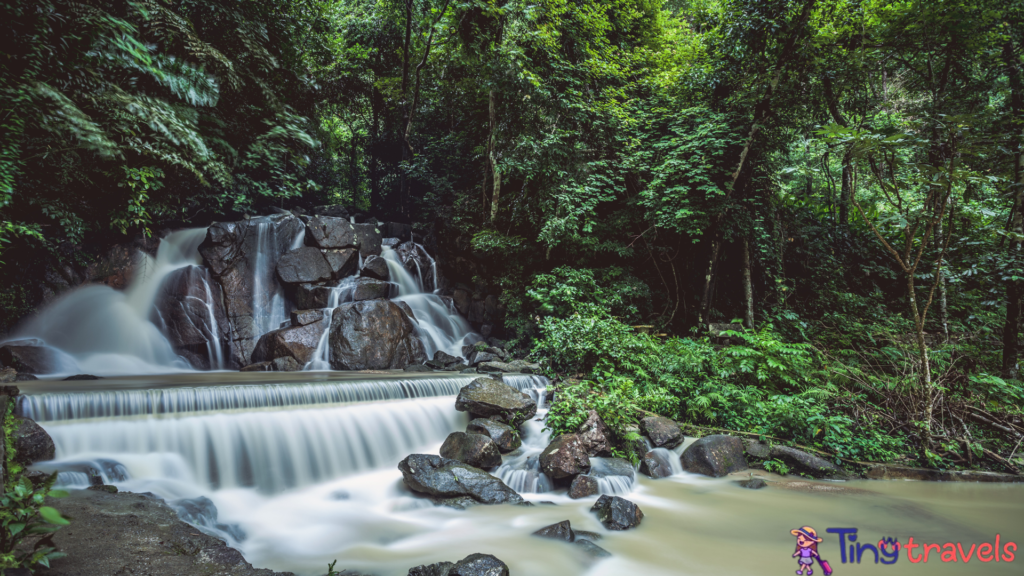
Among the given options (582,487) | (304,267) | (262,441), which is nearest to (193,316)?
(304,267)

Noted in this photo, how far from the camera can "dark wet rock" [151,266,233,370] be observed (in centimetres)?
1023

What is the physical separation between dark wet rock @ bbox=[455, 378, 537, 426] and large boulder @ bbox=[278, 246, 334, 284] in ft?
24.4

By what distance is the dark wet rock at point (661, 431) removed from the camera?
595cm

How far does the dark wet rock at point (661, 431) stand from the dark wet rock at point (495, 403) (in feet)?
5.54

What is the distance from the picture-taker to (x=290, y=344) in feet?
33.0

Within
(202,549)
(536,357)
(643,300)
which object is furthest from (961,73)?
(202,549)

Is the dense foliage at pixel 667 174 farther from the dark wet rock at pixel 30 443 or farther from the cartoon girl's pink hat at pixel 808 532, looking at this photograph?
the dark wet rock at pixel 30 443

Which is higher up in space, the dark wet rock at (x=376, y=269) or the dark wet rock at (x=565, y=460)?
the dark wet rock at (x=376, y=269)

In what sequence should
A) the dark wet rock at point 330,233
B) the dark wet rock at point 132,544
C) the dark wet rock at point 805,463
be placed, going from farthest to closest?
the dark wet rock at point 330,233 < the dark wet rock at point 805,463 < the dark wet rock at point 132,544

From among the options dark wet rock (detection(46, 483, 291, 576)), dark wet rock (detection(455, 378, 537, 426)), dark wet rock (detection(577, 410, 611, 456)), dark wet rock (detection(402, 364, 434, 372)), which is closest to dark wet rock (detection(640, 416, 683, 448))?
dark wet rock (detection(577, 410, 611, 456))

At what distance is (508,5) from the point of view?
9.41 metres

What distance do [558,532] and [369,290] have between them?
379 inches

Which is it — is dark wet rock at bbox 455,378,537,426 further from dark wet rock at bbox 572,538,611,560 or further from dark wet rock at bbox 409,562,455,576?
dark wet rock at bbox 409,562,455,576

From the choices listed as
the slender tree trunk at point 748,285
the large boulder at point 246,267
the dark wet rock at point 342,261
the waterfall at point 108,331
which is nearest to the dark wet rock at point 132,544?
the waterfall at point 108,331
